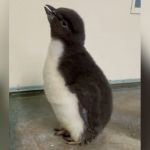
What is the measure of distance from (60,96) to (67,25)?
0.16m

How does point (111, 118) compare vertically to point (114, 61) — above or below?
below

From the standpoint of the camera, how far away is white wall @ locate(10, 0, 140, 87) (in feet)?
2.64

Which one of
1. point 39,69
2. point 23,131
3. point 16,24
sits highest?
point 16,24

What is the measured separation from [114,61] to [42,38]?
180mm

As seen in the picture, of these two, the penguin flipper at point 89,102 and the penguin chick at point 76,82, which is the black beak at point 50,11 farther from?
the penguin flipper at point 89,102

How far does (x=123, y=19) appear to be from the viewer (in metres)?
0.81

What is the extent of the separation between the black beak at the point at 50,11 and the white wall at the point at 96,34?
15mm

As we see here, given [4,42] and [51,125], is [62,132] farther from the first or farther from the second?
[4,42]

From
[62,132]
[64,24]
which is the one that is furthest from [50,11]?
[62,132]

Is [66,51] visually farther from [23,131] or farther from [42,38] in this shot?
[23,131]

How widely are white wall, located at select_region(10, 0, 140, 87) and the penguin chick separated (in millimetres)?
24

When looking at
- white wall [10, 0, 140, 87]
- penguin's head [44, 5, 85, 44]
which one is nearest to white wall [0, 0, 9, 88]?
white wall [10, 0, 140, 87]

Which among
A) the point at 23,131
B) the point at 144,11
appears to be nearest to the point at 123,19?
the point at 144,11

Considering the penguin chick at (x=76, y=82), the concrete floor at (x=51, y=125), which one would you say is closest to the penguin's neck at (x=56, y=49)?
the penguin chick at (x=76, y=82)
